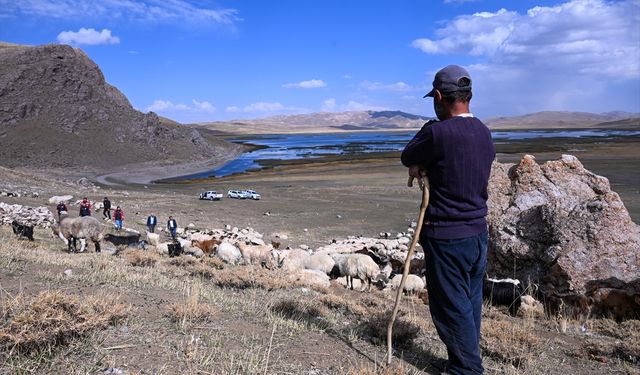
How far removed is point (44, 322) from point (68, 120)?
81.0 m

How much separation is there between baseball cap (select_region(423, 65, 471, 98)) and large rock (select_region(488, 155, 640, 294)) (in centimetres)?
473

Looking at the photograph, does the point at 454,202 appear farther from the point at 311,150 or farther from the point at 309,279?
the point at 311,150

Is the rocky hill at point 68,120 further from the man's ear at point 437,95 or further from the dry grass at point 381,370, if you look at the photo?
the man's ear at point 437,95

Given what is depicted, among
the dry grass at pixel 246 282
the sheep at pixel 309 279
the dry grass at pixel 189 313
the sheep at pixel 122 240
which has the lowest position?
the sheep at pixel 122 240

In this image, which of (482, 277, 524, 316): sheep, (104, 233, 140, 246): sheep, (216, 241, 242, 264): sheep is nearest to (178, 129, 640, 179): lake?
(104, 233, 140, 246): sheep

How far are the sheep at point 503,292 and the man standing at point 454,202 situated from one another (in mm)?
3990

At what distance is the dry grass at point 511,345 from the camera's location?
4484 millimetres

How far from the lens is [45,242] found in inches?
579

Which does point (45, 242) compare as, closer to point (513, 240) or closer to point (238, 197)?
point (513, 240)

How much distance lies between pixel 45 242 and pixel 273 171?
50529mm

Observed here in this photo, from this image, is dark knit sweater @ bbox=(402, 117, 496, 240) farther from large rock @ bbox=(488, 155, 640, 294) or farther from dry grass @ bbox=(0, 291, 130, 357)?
large rock @ bbox=(488, 155, 640, 294)

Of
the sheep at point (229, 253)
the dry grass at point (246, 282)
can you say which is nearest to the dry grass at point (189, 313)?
the dry grass at point (246, 282)

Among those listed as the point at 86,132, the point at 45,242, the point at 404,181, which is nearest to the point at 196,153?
the point at 86,132

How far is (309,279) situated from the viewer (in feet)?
31.8
